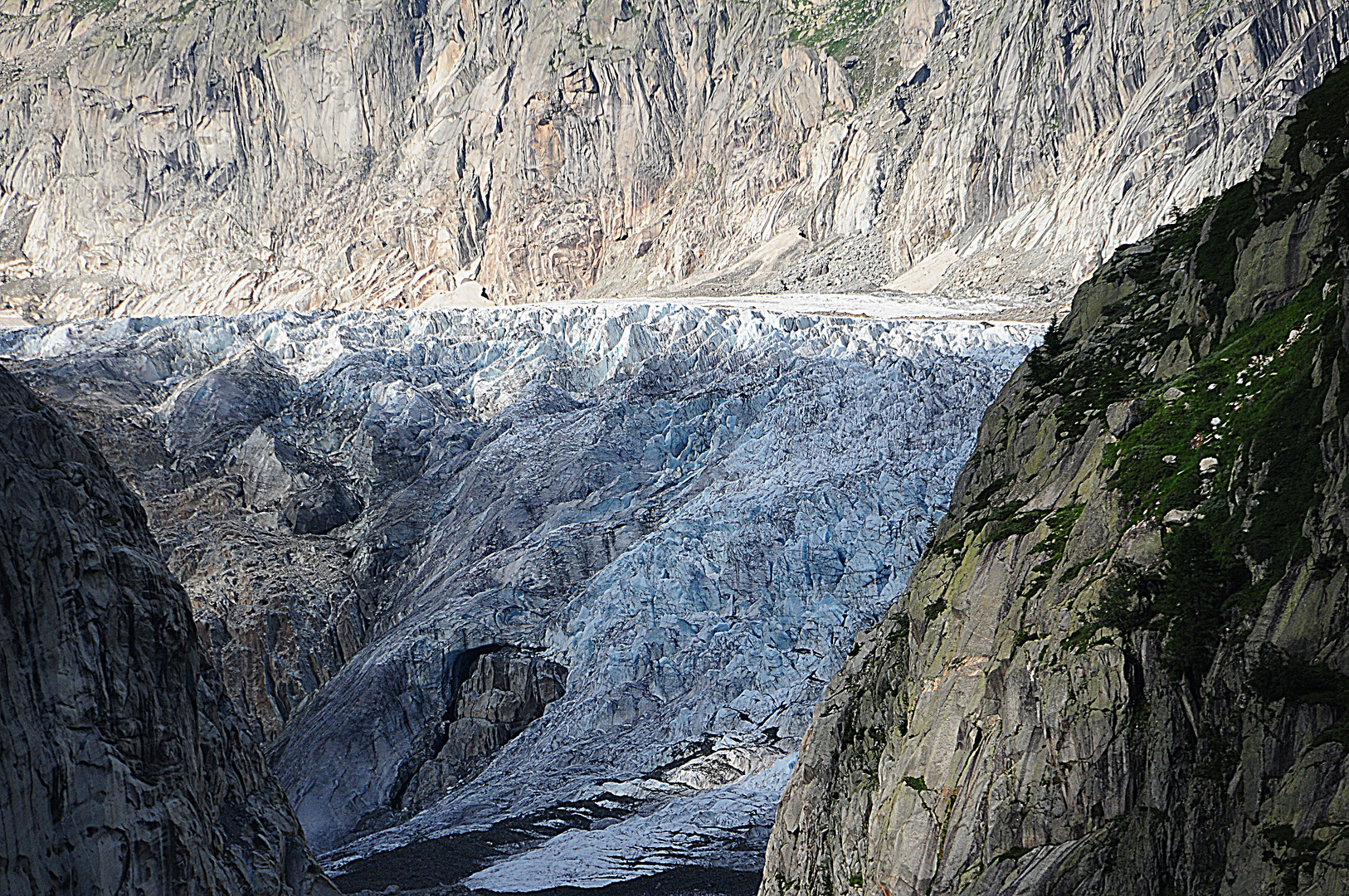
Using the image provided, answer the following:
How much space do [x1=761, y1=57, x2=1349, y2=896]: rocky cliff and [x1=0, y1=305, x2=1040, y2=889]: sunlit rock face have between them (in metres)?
29.3

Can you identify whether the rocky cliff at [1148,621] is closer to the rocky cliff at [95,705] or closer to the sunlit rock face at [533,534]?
the rocky cliff at [95,705]

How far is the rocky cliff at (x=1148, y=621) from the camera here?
2223 centimetres

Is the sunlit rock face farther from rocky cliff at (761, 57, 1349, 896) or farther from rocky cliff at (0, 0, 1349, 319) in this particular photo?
rocky cliff at (0, 0, 1349, 319)

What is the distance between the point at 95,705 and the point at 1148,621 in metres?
20.8

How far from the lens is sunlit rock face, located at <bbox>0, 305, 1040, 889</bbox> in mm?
69375

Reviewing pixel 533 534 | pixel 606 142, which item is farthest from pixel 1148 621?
pixel 606 142

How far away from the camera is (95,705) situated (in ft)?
99.6

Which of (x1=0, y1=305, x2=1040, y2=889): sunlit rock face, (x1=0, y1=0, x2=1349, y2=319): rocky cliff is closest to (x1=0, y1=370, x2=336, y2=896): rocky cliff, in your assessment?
(x1=0, y1=305, x2=1040, y2=889): sunlit rock face

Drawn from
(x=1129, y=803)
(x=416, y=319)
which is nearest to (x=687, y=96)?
(x=416, y=319)

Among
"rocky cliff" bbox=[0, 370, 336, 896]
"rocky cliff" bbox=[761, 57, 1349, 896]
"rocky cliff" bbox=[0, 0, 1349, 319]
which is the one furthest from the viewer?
"rocky cliff" bbox=[0, 0, 1349, 319]

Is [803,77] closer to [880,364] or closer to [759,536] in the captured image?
[880,364]

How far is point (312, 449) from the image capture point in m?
108

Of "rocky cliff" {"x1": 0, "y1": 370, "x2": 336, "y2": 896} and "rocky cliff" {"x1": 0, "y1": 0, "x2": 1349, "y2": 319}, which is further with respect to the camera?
"rocky cliff" {"x1": 0, "y1": 0, "x2": 1349, "y2": 319}

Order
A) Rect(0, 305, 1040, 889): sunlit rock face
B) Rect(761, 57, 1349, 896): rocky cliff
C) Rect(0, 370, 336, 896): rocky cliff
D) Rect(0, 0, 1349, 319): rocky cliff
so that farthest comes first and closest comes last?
1. Rect(0, 0, 1349, 319): rocky cliff
2. Rect(0, 305, 1040, 889): sunlit rock face
3. Rect(0, 370, 336, 896): rocky cliff
4. Rect(761, 57, 1349, 896): rocky cliff
